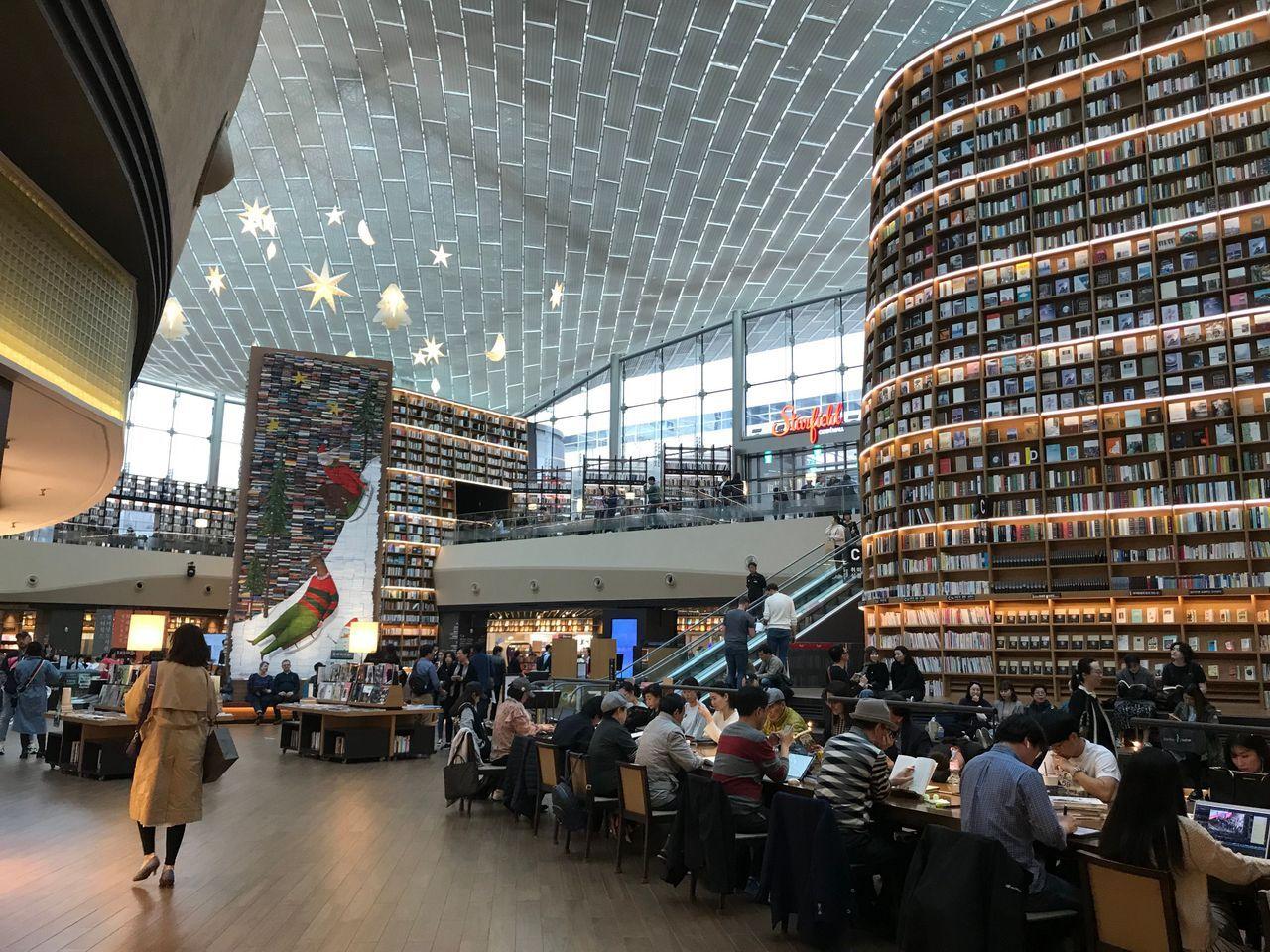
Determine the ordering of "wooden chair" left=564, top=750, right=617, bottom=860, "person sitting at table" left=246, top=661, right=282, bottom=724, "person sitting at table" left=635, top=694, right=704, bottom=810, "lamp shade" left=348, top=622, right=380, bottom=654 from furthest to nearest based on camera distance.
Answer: "person sitting at table" left=246, top=661, right=282, bottom=724, "lamp shade" left=348, top=622, right=380, bottom=654, "wooden chair" left=564, top=750, right=617, bottom=860, "person sitting at table" left=635, top=694, right=704, bottom=810

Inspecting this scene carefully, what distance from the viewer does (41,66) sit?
8.51 feet

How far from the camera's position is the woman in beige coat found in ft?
15.0

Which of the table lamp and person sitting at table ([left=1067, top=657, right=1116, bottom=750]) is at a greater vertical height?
the table lamp

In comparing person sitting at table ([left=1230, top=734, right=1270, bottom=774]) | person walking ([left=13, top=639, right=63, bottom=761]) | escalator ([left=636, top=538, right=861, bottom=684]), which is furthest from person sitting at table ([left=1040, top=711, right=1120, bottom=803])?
person walking ([left=13, top=639, right=63, bottom=761])

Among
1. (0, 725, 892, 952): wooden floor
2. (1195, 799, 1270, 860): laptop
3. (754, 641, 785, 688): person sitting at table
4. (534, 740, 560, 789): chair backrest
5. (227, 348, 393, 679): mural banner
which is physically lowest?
(0, 725, 892, 952): wooden floor

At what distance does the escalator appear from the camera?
11.0 metres

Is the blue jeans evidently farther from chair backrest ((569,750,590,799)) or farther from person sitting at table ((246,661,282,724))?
person sitting at table ((246,661,282,724))

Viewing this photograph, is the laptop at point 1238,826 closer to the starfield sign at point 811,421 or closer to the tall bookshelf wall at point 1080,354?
the tall bookshelf wall at point 1080,354

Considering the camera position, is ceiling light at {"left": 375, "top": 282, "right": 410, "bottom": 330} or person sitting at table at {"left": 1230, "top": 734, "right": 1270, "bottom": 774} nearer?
person sitting at table at {"left": 1230, "top": 734, "right": 1270, "bottom": 774}

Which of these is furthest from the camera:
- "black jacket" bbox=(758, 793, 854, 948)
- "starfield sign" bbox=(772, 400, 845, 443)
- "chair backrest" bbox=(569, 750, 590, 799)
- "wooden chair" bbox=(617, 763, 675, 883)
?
"starfield sign" bbox=(772, 400, 845, 443)

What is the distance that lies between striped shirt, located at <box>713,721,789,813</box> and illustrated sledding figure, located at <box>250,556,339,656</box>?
1466 centimetres

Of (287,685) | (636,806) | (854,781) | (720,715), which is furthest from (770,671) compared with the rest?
(287,685)

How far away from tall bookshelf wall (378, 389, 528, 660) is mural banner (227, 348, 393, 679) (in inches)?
22.8

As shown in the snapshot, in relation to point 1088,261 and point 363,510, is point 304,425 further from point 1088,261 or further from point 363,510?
point 1088,261
